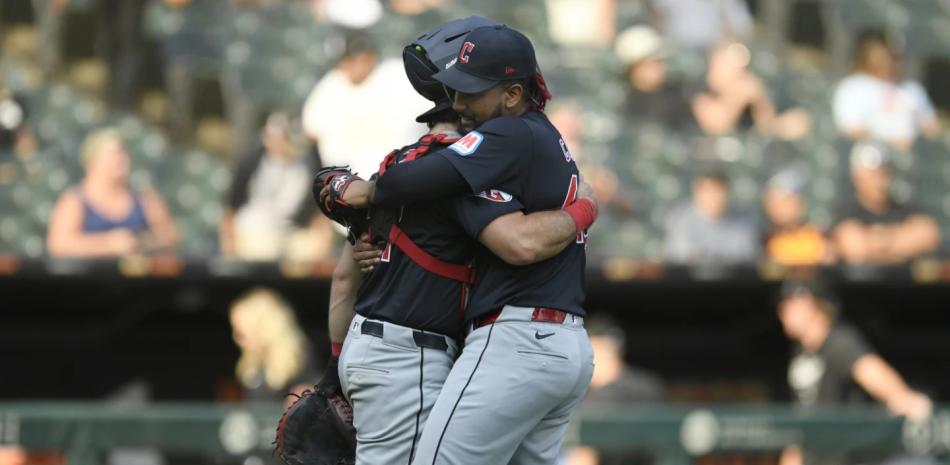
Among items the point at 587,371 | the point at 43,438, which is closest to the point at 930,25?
the point at 43,438

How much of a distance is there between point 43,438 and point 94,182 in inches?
73.8

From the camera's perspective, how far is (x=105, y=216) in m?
8.12

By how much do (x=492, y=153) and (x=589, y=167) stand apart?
5.78 m

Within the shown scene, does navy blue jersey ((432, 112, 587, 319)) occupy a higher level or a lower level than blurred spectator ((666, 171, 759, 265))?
higher

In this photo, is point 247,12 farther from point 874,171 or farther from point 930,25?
point 930,25

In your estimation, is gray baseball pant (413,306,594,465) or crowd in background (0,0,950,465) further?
crowd in background (0,0,950,465)

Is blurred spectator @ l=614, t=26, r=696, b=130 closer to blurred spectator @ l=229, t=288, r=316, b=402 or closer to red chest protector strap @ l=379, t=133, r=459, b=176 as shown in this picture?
blurred spectator @ l=229, t=288, r=316, b=402

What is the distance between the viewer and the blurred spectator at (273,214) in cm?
844

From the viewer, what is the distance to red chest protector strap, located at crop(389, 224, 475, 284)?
3.84 meters

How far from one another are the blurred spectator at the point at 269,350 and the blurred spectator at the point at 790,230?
2.67 meters

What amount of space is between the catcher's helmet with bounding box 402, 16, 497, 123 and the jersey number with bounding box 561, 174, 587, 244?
357 millimetres

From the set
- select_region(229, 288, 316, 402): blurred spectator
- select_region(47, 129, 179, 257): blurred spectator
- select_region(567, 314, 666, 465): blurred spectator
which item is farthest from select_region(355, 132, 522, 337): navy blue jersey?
select_region(47, 129, 179, 257): blurred spectator

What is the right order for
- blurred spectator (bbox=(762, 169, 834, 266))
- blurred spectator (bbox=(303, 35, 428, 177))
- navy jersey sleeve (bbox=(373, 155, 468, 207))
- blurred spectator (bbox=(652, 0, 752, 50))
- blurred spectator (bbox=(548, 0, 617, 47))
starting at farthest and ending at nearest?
blurred spectator (bbox=(548, 0, 617, 47)) → blurred spectator (bbox=(652, 0, 752, 50)) → blurred spectator (bbox=(762, 169, 834, 266)) → blurred spectator (bbox=(303, 35, 428, 177)) → navy jersey sleeve (bbox=(373, 155, 468, 207))

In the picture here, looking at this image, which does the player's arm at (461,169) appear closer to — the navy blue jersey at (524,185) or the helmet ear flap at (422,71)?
the navy blue jersey at (524,185)
